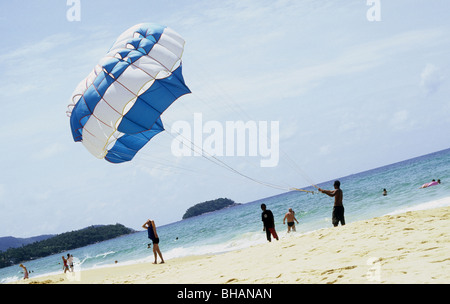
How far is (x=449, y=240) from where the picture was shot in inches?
246

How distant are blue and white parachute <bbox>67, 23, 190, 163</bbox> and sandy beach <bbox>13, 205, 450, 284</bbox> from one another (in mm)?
4050

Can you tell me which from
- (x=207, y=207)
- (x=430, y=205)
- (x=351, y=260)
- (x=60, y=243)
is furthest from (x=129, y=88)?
(x=207, y=207)

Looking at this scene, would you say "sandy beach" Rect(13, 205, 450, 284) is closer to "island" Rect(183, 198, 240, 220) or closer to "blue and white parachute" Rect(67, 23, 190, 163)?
"blue and white parachute" Rect(67, 23, 190, 163)

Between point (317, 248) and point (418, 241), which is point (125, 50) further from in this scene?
point (418, 241)

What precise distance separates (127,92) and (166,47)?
72.5 inches

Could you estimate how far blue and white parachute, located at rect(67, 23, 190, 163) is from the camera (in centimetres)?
1055

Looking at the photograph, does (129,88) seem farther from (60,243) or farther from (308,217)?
(60,243)

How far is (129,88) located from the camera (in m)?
10.6

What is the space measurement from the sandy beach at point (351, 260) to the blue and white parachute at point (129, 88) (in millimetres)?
4050

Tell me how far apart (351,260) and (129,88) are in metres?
7.02

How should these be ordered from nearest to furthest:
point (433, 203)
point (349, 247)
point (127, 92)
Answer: point (349, 247) < point (127, 92) < point (433, 203)
